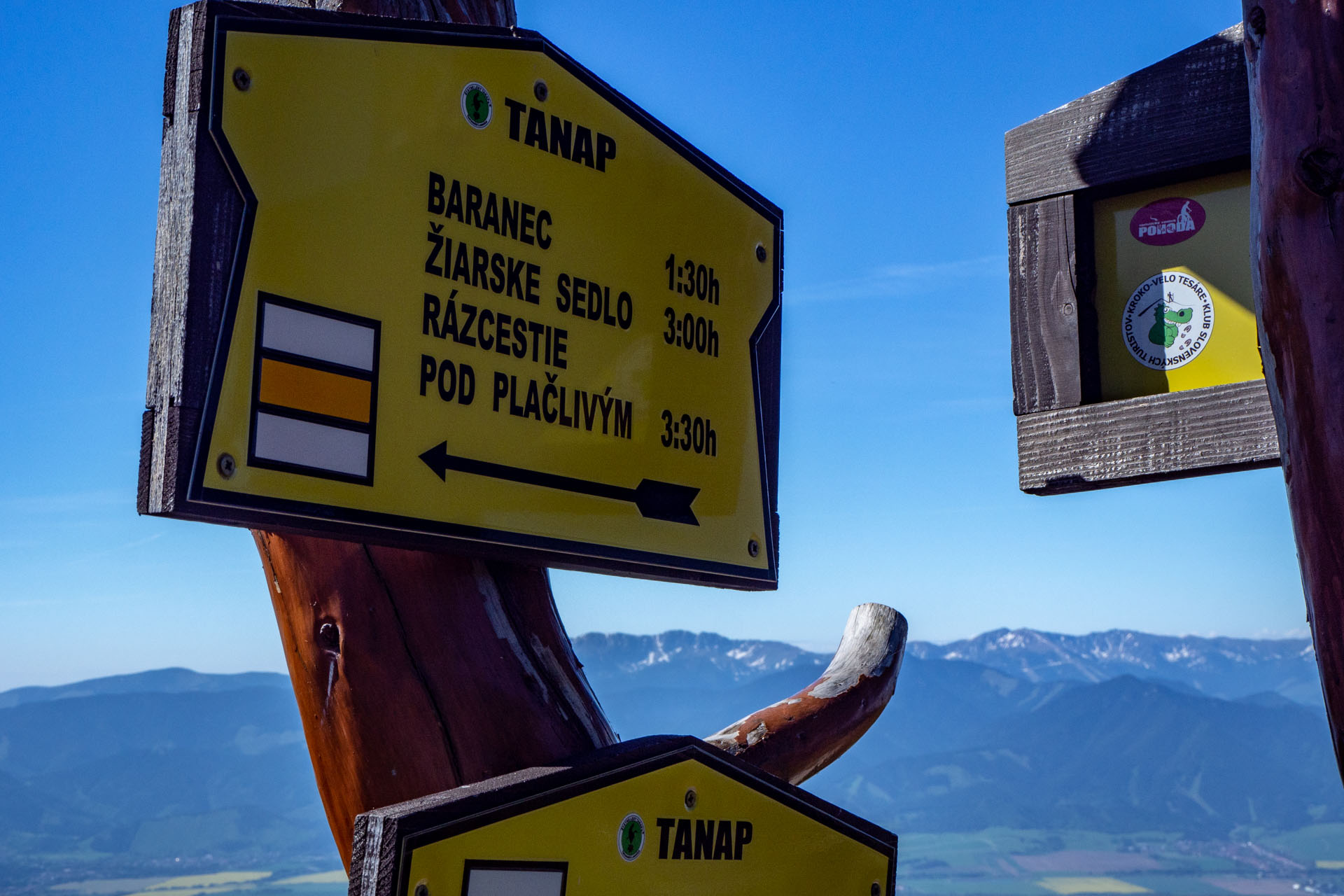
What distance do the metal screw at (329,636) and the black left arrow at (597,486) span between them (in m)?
0.36

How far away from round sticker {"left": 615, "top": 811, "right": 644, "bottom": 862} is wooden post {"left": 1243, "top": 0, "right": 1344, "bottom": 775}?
3.44 feet

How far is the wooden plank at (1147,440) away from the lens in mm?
2572

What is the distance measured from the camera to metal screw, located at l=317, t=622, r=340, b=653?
73.2 inches

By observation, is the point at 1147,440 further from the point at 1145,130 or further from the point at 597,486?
the point at 597,486

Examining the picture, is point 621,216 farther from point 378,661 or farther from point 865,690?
point 865,690

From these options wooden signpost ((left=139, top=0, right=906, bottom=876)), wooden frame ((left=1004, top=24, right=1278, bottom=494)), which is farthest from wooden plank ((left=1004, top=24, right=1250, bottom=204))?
wooden signpost ((left=139, top=0, right=906, bottom=876))

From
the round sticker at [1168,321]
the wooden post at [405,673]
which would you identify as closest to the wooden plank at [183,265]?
the wooden post at [405,673]

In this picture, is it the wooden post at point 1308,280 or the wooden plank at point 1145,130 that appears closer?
the wooden post at point 1308,280

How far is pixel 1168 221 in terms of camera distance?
282cm

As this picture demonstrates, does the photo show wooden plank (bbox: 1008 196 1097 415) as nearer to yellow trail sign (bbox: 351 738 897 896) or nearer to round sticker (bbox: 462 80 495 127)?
yellow trail sign (bbox: 351 738 897 896)

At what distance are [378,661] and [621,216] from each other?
884mm

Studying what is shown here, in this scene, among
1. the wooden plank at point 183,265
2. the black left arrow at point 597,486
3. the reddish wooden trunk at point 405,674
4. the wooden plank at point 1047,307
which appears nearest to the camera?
the wooden plank at point 183,265

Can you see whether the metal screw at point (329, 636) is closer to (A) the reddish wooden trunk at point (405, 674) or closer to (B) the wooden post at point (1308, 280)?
(A) the reddish wooden trunk at point (405, 674)

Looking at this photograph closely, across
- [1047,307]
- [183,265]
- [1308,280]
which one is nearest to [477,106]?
[183,265]
